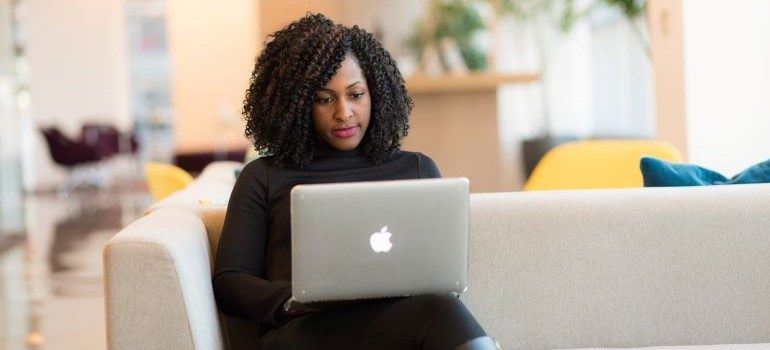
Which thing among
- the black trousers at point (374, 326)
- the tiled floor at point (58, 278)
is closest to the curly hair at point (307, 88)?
the black trousers at point (374, 326)

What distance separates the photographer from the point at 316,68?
8.95 ft

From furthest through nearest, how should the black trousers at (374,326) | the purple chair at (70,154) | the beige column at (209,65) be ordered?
the purple chair at (70,154) → the beige column at (209,65) → the black trousers at (374,326)

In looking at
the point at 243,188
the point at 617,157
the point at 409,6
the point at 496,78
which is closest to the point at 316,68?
the point at 243,188

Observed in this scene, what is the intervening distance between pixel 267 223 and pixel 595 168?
173 cm

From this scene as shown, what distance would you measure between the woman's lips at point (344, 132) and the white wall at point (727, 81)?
13.5 feet

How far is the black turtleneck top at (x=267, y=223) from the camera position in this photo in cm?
250

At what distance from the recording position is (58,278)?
7402 mm

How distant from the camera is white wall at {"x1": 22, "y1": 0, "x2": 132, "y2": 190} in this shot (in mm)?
19000

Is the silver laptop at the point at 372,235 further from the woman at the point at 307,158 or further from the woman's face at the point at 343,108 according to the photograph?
the woman's face at the point at 343,108

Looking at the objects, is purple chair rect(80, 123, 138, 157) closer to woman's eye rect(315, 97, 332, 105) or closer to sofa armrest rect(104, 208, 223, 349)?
woman's eye rect(315, 97, 332, 105)

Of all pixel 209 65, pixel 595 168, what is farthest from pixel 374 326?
pixel 209 65

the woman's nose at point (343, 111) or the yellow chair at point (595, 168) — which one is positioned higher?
the woman's nose at point (343, 111)

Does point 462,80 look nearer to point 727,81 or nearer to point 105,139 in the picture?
point 727,81

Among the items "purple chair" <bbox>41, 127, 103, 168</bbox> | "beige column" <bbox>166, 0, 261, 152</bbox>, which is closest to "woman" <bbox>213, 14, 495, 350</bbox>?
"beige column" <bbox>166, 0, 261, 152</bbox>
